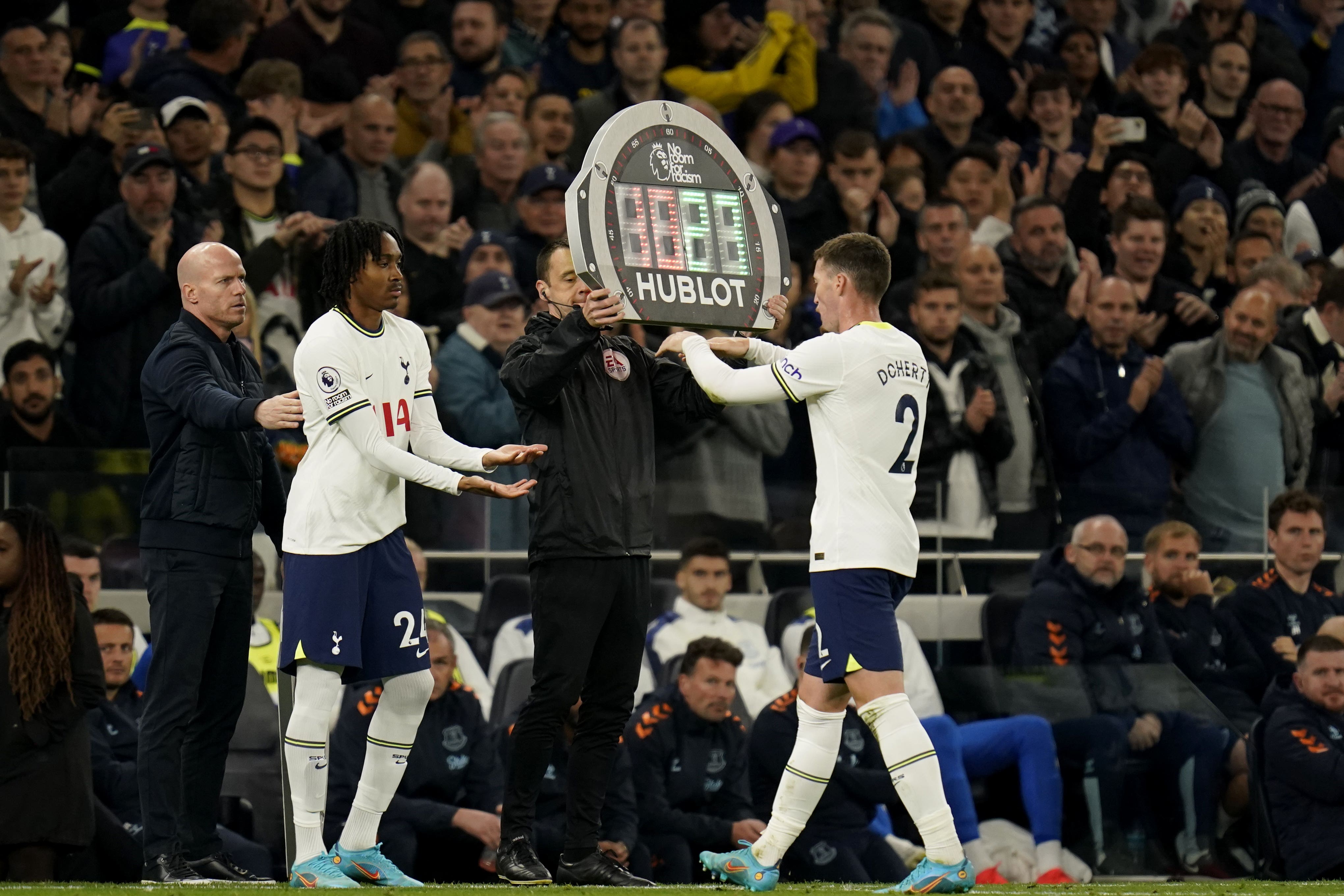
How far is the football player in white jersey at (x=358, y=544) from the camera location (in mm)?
6559

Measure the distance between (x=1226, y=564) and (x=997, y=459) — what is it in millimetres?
1396

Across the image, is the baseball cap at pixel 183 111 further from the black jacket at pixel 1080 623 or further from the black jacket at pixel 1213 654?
the black jacket at pixel 1213 654

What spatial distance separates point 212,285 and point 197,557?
1015mm

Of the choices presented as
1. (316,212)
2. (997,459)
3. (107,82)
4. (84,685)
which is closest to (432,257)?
(316,212)

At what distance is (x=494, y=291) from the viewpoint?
10.6m

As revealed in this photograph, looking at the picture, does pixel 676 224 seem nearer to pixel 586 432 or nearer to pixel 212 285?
pixel 586 432

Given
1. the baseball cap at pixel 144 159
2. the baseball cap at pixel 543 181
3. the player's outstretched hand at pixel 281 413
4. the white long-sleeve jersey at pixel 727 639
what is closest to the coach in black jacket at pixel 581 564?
the player's outstretched hand at pixel 281 413

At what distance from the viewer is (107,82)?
11984 mm

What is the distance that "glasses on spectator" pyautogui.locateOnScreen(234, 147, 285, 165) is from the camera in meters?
10.7

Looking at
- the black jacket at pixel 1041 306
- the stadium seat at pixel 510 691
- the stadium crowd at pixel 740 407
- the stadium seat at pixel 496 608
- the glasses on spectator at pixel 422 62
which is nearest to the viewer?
the stadium crowd at pixel 740 407

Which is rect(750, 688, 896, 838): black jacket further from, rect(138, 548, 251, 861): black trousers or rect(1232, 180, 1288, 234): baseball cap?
rect(1232, 180, 1288, 234): baseball cap

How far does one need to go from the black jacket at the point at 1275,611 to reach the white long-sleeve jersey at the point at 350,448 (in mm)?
5342

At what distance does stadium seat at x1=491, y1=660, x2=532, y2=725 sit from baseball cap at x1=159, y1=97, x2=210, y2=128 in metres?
3.80

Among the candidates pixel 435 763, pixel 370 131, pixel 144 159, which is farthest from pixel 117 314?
pixel 435 763
